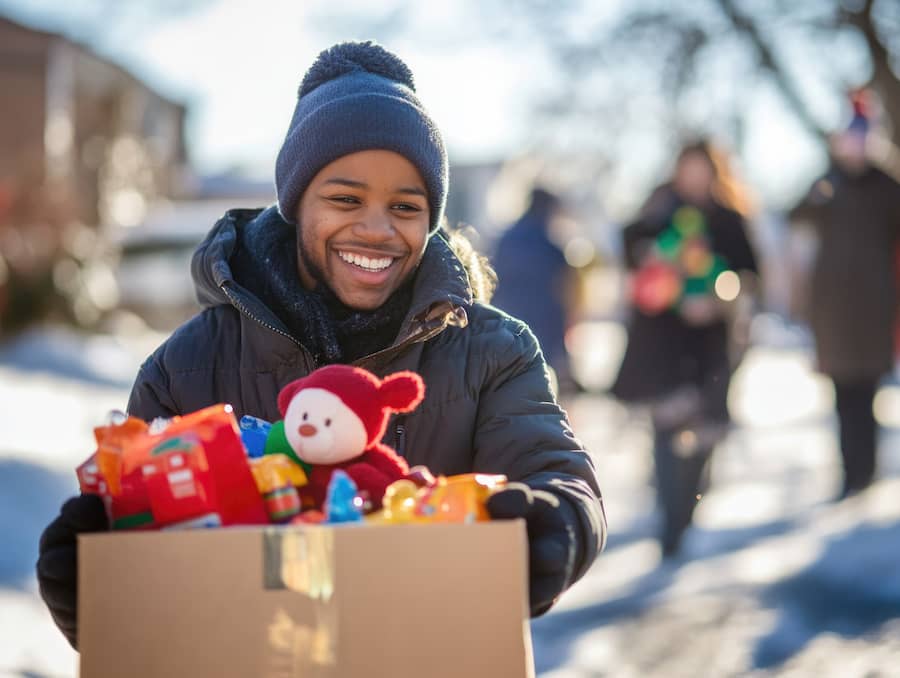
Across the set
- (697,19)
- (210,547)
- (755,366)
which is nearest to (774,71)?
(697,19)

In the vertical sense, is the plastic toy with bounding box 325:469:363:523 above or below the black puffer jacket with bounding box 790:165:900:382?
below

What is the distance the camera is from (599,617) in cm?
546

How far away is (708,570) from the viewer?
623 centimetres

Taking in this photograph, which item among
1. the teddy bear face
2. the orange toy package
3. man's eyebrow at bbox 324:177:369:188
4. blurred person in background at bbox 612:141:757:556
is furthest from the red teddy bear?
blurred person in background at bbox 612:141:757:556

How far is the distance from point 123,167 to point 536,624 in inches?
1422

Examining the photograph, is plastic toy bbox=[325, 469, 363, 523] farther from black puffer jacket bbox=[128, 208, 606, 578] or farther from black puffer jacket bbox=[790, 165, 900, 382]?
black puffer jacket bbox=[790, 165, 900, 382]

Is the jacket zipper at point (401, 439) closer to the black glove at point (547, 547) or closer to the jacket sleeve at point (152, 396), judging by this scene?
the jacket sleeve at point (152, 396)

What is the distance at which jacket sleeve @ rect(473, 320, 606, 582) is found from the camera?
2.21 meters

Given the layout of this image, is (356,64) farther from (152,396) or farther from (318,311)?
(152,396)

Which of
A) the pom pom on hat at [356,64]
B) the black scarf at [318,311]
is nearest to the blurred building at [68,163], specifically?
the pom pom on hat at [356,64]

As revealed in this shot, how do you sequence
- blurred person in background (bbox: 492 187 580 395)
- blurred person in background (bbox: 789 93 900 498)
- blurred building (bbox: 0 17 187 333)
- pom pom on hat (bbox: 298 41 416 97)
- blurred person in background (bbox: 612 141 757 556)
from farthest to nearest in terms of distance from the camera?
blurred building (bbox: 0 17 187 333)
blurred person in background (bbox: 492 187 580 395)
blurred person in background (bbox: 789 93 900 498)
blurred person in background (bbox: 612 141 757 556)
pom pom on hat (bbox: 298 41 416 97)

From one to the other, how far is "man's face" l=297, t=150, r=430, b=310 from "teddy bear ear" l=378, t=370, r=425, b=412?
0.48m

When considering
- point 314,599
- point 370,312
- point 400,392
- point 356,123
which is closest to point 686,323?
point 370,312

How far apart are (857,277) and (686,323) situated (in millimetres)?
1869
